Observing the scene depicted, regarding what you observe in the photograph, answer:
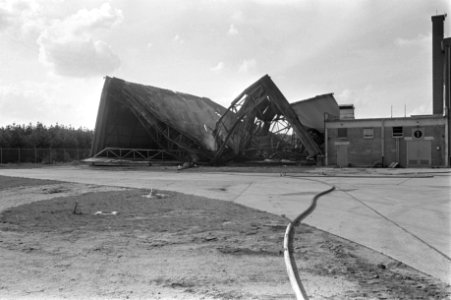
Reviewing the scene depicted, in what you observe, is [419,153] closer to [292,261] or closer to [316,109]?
[316,109]

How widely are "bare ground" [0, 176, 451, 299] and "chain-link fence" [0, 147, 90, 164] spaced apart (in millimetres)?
52195

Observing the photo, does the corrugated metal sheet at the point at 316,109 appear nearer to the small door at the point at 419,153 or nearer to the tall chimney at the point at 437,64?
the tall chimney at the point at 437,64

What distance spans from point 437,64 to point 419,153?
509 inches

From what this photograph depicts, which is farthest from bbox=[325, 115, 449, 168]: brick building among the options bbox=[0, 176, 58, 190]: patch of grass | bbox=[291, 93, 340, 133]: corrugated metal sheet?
bbox=[0, 176, 58, 190]: patch of grass

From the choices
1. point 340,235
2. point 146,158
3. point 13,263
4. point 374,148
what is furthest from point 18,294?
point 146,158

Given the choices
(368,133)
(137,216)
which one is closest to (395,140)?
(368,133)

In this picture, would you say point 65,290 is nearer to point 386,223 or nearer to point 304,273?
point 304,273

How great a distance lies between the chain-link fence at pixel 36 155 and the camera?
59.1 metres

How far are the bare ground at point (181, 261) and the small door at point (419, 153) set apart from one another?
3412cm

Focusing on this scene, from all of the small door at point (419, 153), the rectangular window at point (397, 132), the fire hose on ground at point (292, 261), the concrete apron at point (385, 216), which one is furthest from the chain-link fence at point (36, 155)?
the fire hose on ground at point (292, 261)

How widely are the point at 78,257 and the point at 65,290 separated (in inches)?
68.4

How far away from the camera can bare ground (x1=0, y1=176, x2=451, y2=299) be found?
5.79 meters

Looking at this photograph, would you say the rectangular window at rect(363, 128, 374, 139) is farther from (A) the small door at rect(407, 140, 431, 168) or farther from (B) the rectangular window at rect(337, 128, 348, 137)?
(A) the small door at rect(407, 140, 431, 168)

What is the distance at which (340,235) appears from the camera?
9484mm
